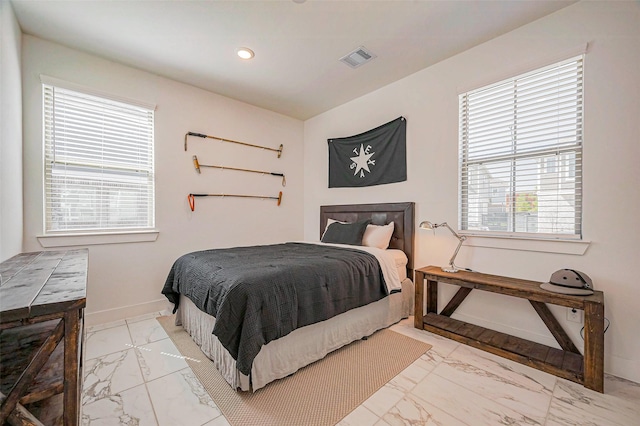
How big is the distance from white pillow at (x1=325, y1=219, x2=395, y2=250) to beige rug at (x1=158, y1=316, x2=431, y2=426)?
107cm

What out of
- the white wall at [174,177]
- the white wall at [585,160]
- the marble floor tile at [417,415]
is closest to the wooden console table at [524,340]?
the white wall at [585,160]

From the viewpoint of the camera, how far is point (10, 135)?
6.61 feet

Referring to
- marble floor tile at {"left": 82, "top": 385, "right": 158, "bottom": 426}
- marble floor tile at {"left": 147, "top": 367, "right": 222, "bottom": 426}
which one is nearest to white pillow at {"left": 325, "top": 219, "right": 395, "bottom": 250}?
marble floor tile at {"left": 147, "top": 367, "right": 222, "bottom": 426}

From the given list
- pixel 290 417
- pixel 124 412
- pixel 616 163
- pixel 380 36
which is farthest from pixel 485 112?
pixel 124 412

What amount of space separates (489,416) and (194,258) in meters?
2.47

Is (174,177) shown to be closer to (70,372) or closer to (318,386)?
(70,372)

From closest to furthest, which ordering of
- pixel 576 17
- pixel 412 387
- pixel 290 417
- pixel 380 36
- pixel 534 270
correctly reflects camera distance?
pixel 290 417 < pixel 412 387 < pixel 576 17 < pixel 534 270 < pixel 380 36

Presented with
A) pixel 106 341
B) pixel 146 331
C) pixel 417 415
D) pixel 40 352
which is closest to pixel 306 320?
pixel 417 415

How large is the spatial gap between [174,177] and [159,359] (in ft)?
6.73

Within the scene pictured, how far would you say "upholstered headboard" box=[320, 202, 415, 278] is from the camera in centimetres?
309

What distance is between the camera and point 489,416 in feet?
4.98

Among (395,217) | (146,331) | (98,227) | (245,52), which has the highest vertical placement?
(245,52)

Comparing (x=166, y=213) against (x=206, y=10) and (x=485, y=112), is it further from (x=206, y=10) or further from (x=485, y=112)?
(x=485, y=112)

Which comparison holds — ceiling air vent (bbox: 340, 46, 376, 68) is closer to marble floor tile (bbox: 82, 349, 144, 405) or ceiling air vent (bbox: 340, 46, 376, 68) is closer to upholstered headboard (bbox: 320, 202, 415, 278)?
upholstered headboard (bbox: 320, 202, 415, 278)
